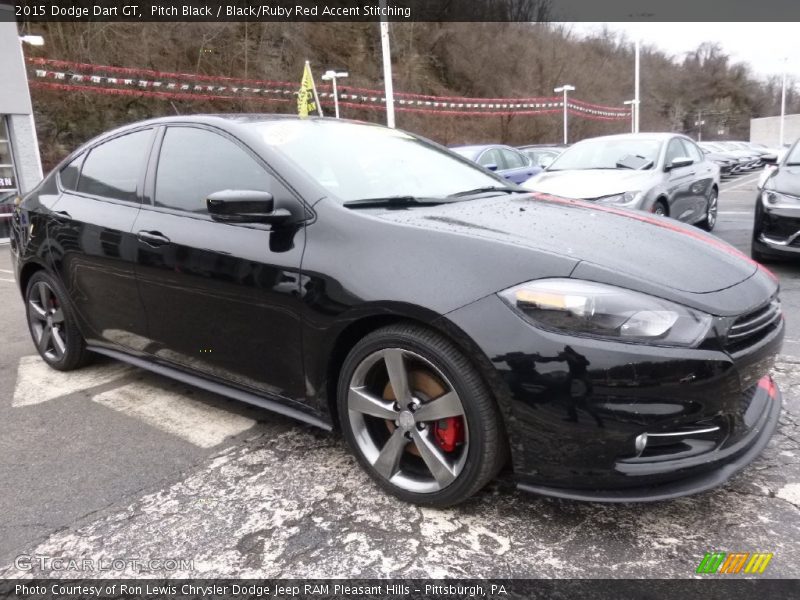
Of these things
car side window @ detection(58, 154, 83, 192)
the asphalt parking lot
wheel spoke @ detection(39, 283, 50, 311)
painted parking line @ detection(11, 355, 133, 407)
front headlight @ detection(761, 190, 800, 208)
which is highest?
car side window @ detection(58, 154, 83, 192)

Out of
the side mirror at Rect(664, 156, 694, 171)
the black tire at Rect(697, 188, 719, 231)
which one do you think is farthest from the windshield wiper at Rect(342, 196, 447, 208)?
the black tire at Rect(697, 188, 719, 231)

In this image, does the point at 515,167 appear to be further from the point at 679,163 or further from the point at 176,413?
the point at 176,413

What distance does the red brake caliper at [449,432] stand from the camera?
2.24 meters

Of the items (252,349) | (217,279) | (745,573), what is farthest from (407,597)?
(217,279)

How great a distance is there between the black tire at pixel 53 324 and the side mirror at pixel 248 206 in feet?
5.82

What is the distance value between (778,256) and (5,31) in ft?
41.6

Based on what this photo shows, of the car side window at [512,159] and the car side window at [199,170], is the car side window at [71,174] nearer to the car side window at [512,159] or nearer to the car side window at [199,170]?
the car side window at [199,170]

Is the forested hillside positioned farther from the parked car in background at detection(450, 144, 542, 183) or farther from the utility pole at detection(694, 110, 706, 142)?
the parked car in background at detection(450, 144, 542, 183)

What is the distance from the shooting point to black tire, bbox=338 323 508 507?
6.87ft

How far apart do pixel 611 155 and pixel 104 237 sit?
6.10 meters

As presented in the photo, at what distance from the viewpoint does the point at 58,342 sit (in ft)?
13.1

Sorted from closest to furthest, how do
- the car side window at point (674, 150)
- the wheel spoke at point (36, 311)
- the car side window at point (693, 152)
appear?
the wheel spoke at point (36, 311) < the car side window at point (674, 150) < the car side window at point (693, 152)

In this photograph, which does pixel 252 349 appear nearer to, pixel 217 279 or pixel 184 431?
pixel 217 279

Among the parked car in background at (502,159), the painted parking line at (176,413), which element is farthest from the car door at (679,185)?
the painted parking line at (176,413)
